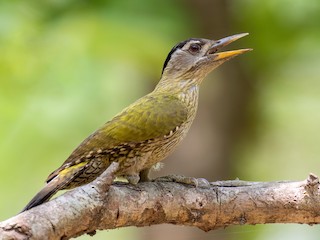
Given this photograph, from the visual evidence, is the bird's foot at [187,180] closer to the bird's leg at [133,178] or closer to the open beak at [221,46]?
the bird's leg at [133,178]

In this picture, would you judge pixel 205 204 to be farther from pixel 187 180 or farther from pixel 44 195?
pixel 44 195

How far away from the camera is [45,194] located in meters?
4.76

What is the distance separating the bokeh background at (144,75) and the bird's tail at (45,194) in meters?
2.86

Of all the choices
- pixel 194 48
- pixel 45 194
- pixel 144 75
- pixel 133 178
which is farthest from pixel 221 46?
pixel 144 75

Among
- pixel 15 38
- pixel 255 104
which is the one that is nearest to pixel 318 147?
pixel 255 104

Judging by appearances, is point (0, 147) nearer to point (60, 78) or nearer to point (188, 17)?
point (60, 78)

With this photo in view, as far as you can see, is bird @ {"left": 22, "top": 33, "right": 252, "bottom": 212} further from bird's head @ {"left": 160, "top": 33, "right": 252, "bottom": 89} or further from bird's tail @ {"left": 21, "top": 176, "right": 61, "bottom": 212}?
bird's head @ {"left": 160, "top": 33, "right": 252, "bottom": 89}

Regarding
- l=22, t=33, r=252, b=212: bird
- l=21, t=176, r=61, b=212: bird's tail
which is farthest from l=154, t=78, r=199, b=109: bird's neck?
l=21, t=176, r=61, b=212: bird's tail

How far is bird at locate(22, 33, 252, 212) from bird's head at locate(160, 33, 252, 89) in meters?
0.12

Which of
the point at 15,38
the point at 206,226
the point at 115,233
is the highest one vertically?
the point at 15,38

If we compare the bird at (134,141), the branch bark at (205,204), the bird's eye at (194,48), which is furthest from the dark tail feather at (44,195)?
the bird's eye at (194,48)

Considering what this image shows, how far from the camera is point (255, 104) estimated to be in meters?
9.01

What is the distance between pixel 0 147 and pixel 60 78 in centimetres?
91

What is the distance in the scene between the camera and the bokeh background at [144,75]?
319 inches
